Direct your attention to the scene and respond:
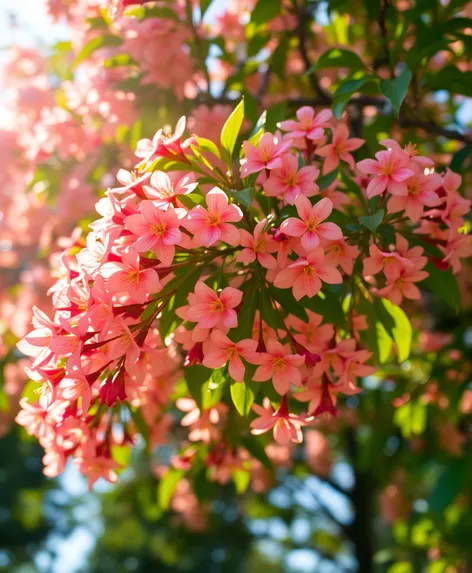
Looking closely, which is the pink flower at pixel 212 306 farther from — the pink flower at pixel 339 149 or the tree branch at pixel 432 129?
the tree branch at pixel 432 129

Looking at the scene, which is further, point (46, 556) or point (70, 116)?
point (46, 556)

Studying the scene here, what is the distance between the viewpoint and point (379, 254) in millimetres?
1479

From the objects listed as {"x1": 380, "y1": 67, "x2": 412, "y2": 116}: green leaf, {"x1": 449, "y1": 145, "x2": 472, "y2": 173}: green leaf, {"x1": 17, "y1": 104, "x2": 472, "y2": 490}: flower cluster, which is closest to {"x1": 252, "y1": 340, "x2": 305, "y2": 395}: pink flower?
{"x1": 17, "y1": 104, "x2": 472, "y2": 490}: flower cluster

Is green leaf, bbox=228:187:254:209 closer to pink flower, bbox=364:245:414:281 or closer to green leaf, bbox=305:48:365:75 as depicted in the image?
pink flower, bbox=364:245:414:281

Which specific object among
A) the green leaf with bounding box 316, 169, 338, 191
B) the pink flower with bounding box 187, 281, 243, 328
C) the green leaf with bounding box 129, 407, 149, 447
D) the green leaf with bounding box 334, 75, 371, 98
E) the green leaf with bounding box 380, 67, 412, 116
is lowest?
the green leaf with bounding box 129, 407, 149, 447

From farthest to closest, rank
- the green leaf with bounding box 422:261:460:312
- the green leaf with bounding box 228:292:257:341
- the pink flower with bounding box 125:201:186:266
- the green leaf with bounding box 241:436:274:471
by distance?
1. the green leaf with bounding box 241:436:274:471
2. the green leaf with bounding box 422:261:460:312
3. the green leaf with bounding box 228:292:257:341
4. the pink flower with bounding box 125:201:186:266

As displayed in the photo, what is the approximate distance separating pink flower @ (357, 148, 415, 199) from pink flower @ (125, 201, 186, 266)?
1.57 ft

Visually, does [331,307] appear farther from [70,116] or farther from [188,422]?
[70,116]

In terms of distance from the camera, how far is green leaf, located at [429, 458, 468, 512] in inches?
123

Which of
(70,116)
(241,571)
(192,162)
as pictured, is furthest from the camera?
(241,571)

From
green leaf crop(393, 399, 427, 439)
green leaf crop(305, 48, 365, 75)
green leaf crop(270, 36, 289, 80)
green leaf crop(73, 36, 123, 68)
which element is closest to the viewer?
green leaf crop(305, 48, 365, 75)

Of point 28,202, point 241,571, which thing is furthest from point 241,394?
point 241,571

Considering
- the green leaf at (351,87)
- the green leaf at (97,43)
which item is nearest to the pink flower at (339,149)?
the green leaf at (351,87)

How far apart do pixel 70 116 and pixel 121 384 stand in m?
1.96
